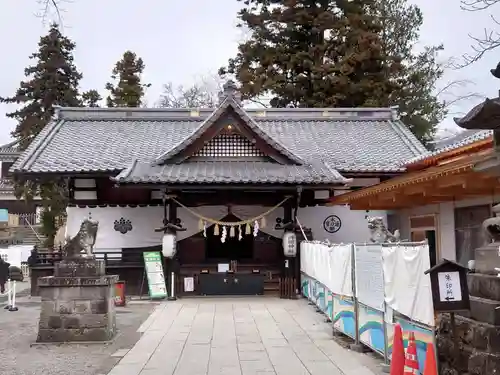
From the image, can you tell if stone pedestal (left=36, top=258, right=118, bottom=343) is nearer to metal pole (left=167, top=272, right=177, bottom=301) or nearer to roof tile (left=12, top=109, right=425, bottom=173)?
metal pole (left=167, top=272, right=177, bottom=301)

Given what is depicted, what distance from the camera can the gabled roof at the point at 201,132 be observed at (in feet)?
57.4

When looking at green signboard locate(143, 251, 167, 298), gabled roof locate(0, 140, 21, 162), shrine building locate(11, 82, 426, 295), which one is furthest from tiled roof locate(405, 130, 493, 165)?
gabled roof locate(0, 140, 21, 162)

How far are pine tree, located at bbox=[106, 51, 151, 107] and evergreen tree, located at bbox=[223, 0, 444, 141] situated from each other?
9.57 metres

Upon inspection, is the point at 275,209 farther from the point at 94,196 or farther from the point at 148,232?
the point at 94,196

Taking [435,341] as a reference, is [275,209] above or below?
above

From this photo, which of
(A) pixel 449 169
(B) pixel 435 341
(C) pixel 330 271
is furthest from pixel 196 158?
(B) pixel 435 341

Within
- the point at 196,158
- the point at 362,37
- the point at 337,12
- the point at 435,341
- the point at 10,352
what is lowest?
the point at 10,352

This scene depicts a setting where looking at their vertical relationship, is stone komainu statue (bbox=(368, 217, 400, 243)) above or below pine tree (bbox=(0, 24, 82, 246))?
below

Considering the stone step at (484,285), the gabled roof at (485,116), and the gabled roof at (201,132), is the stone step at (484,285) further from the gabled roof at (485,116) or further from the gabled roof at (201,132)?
the gabled roof at (201,132)

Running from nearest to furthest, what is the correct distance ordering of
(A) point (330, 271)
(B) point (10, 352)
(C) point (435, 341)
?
(C) point (435, 341) → (B) point (10, 352) → (A) point (330, 271)

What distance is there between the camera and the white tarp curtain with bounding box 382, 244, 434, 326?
613 centimetres

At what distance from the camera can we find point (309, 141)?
70.7 ft

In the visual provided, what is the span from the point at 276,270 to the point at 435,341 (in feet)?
36.7

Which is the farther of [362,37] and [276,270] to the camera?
[362,37]
